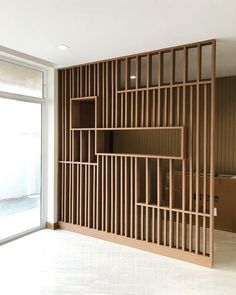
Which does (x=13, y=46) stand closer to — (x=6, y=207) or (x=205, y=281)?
(x=6, y=207)

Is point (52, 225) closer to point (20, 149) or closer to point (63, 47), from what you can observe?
point (20, 149)

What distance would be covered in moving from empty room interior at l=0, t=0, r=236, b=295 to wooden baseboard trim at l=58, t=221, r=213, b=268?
0.05ft

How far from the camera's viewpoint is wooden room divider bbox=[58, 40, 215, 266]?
3.58 m

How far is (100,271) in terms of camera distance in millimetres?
3287

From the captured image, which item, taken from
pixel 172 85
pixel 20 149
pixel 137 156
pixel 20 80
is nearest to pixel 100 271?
pixel 137 156

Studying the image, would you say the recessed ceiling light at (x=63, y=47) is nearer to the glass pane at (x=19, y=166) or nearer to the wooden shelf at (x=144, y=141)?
the glass pane at (x=19, y=166)

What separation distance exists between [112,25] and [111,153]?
6.52ft

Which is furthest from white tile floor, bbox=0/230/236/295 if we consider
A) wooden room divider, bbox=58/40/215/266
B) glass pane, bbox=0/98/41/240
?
glass pane, bbox=0/98/41/240

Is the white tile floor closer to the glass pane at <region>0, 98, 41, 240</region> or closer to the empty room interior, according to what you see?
the empty room interior

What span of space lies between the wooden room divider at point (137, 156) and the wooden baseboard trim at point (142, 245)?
0.01 m

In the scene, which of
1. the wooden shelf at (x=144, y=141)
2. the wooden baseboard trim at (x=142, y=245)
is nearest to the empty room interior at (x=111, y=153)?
the wooden baseboard trim at (x=142, y=245)

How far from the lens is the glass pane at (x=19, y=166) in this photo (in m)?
4.22

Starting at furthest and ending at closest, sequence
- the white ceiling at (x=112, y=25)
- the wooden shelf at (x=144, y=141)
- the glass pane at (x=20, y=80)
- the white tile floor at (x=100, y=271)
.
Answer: the wooden shelf at (x=144, y=141) → the glass pane at (x=20, y=80) → the white tile floor at (x=100, y=271) → the white ceiling at (x=112, y=25)

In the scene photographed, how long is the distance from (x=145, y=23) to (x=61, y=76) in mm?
2334
